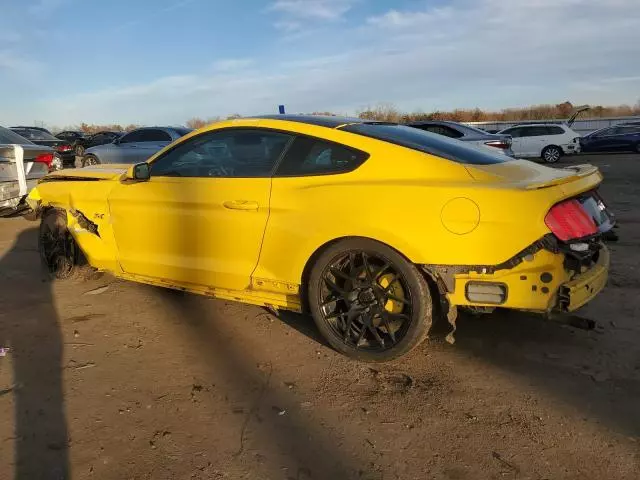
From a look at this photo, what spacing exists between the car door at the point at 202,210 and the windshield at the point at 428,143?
605mm

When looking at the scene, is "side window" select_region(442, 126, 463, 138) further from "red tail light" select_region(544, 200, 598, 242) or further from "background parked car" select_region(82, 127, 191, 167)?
"red tail light" select_region(544, 200, 598, 242)

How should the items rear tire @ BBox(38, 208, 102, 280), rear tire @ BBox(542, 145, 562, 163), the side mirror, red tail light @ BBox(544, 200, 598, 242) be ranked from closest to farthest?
red tail light @ BBox(544, 200, 598, 242) → the side mirror → rear tire @ BBox(38, 208, 102, 280) → rear tire @ BBox(542, 145, 562, 163)

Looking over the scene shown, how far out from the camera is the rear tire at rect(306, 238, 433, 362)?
3.36 metres

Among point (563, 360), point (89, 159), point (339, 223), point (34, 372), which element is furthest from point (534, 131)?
point (34, 372)

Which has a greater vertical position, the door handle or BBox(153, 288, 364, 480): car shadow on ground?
the door handle

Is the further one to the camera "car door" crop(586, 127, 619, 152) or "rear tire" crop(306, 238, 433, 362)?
"car door" crop(586, 127, 619, 152)

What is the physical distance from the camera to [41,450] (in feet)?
8.87

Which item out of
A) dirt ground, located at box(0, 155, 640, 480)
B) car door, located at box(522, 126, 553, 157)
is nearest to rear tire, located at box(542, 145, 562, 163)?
car door, located at box(522, 126, 553, 157)

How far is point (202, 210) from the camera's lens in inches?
160

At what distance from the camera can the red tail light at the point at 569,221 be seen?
3.10 metres

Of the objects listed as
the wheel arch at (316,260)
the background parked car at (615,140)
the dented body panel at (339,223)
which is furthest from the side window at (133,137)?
the background parked car at (615,140)

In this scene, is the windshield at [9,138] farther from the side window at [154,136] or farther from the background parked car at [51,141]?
the background parked car at [51,141]

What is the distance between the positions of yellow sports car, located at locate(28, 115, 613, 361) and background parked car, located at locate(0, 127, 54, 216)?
12.0 feet

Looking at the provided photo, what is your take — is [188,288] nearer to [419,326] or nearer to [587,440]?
[419,326]
